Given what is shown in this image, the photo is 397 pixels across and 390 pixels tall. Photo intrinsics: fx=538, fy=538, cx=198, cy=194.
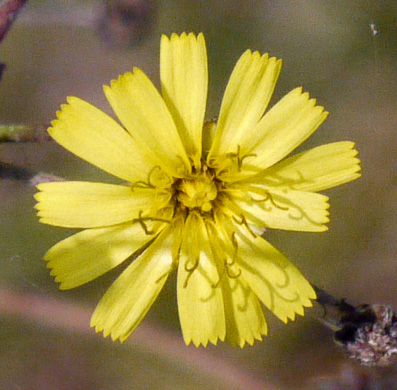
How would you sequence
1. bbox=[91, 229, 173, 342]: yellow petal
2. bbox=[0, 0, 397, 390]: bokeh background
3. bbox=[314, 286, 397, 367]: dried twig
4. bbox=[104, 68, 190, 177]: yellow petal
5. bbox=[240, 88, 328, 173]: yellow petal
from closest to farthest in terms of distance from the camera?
bbox=[104, 68, 190, 177]: yellow petal → bbox=[240, 88, 328, 173]: yellow petal → bbox=[91, 229, 173, 342]: yellow petal → bbox=[314, 286, 397, 367]: dried twig → bbox=[0, 0, 397, 390]: bokeh background

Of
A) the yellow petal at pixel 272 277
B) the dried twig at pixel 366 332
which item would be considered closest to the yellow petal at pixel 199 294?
the yellow petal at pixel 272 277

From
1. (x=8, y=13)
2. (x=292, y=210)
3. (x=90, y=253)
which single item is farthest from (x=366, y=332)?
(x=8, y=13)

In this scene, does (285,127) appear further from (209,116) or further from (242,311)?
(209,116)

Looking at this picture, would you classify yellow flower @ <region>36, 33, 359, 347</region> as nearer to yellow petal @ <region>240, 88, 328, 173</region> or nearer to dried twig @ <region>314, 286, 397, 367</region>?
yellow petal @ <region>240, 88, 328, 173</region>

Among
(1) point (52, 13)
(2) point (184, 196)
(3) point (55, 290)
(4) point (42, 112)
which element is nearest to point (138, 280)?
(2) point (184, 196)

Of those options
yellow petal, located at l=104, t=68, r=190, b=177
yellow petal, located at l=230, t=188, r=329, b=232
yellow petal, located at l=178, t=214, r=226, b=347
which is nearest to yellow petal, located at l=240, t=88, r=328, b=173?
yellow petal, located at l=230, t=188, r=329, b=232
